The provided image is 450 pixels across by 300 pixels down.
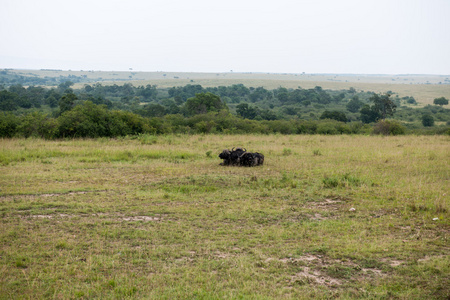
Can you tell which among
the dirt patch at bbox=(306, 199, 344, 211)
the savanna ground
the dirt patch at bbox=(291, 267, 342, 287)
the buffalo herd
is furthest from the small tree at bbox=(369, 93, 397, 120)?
the dirt patch at bbox=(291, 267, 342, 287)

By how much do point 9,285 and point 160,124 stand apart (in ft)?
76.4

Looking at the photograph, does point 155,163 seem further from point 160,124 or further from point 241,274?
point 160,124

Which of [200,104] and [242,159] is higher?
[200,104]

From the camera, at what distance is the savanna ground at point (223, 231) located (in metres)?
4.86

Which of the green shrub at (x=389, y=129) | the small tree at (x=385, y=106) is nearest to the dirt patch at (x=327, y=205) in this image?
the green shrub at (x=389, y=129)

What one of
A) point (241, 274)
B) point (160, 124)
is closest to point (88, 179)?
point (241, 274)

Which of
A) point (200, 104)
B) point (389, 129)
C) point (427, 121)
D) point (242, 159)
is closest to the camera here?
point (242, 159)

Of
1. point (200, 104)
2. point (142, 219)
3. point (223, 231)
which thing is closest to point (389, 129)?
point (200, 104)

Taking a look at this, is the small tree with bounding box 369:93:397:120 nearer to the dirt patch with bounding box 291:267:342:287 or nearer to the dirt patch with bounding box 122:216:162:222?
the dirt patch with bounding box 122:216:162:222

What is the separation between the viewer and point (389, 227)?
283 inches

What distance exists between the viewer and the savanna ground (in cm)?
486

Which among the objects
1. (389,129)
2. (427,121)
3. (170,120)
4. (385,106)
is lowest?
(427,121)

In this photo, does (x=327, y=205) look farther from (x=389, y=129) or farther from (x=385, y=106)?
(x=385, y=106)

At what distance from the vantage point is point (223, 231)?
6883mm
